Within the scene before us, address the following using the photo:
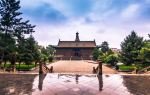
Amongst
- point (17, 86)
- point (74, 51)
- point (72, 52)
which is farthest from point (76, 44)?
point (17, 86)

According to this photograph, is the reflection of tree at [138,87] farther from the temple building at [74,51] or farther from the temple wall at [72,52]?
the temple wall at [72,52]

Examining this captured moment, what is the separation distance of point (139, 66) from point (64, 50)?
158ft

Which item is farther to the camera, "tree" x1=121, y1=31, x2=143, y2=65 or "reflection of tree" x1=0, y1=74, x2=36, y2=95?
"tree" x1=121, y1=31, x2=143, y2=65

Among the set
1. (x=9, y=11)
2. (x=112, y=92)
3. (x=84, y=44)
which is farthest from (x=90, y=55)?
(x=112, y=92)

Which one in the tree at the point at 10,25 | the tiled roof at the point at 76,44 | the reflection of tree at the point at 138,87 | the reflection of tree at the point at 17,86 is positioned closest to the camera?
the reflection of tree at the point at 17,86

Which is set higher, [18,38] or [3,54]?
[18,38]

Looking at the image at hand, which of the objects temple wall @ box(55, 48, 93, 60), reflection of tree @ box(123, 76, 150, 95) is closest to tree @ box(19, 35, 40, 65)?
reflection of tree @ box(123, 76, 150, 95)

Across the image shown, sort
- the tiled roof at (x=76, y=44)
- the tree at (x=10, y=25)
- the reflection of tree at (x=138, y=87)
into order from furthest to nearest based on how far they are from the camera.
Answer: the tiled roof at (x=76, y=44) → the tree at (x=10, y=25) → the reflection of tree at (x=138, y=87)

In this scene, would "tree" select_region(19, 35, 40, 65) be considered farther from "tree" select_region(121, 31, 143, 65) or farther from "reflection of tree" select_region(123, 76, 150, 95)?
"reflection of tree" select_region(123, 76, 150, 95)

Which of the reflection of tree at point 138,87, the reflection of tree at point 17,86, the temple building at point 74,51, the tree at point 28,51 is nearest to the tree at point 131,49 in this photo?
the tree at point 28,51

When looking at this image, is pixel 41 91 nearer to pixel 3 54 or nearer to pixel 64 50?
pixel 3 54

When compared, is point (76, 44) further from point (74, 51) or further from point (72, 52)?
point (72, 52)

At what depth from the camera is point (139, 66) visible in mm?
23359

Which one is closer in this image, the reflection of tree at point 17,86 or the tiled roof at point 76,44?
the reflection of tree at point 17,86
